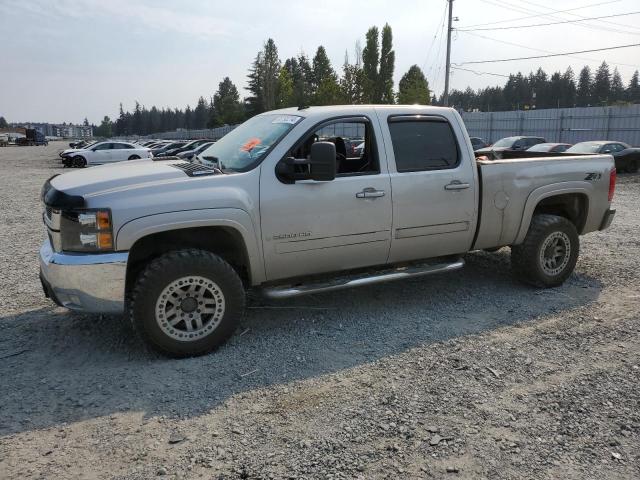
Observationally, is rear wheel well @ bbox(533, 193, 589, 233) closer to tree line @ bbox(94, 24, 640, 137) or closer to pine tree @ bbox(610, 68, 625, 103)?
tree line @ bbox(94, 24, 640, 137)

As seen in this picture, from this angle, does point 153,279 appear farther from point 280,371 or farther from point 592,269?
point 592,269

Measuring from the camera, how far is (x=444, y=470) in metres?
2.91

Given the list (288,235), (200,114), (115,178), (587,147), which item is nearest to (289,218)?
(288,235)

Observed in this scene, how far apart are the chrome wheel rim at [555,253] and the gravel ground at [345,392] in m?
0.31

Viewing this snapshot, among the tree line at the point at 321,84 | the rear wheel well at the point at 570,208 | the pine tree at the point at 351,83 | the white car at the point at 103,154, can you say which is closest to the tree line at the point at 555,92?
the tree line at the point at 321,84

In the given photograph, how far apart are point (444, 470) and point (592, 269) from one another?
4904mm

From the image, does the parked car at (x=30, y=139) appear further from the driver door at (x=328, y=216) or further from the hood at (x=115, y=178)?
the driver door at (x=328, y=216)

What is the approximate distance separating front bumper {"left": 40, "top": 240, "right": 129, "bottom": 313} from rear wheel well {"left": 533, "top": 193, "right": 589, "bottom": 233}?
4.53 metres

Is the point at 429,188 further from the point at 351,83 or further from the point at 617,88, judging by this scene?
the point at 617,88

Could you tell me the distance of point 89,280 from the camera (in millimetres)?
3918

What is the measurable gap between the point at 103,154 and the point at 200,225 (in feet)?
97.6

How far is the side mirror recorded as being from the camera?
433 centimetres

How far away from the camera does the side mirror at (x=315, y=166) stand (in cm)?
433

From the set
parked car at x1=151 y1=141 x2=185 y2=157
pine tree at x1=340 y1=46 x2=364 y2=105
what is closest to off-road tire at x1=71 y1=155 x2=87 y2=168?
parked car at x1=151 y1=141 x2=185 y2=157
